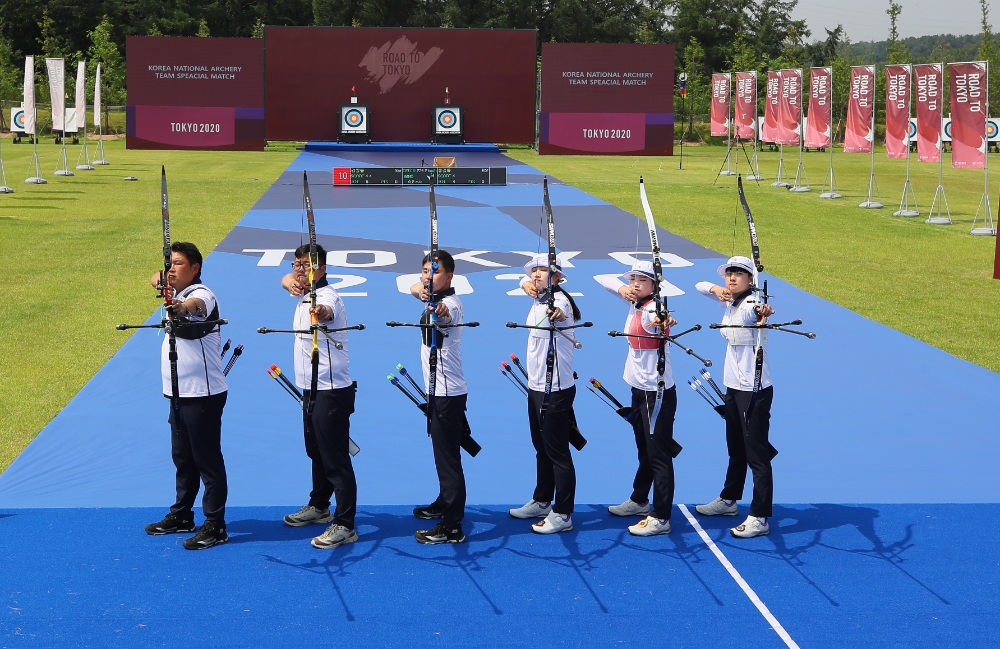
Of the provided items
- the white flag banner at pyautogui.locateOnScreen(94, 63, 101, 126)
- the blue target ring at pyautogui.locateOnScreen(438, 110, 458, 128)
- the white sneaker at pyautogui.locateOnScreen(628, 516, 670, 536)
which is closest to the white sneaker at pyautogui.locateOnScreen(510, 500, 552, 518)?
the white sneaker at pyautogui.locateOnScreen(628, 516, 670, 536)

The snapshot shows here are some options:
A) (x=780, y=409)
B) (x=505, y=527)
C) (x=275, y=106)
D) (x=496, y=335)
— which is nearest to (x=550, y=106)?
(x=275, y=106)

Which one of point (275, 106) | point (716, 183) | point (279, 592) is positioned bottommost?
point (279, 592)

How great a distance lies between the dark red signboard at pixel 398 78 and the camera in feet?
150

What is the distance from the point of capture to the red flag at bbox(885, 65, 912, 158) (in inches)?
1028

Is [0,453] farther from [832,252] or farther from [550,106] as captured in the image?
[550,106]

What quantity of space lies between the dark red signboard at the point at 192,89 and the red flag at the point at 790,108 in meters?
21.5

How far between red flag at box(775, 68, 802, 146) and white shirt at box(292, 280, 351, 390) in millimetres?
28193

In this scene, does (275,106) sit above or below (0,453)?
above

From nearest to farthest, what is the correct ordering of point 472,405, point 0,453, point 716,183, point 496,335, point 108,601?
point 108,601
point 0,453
point 472,405
point 496,335
point 716,183

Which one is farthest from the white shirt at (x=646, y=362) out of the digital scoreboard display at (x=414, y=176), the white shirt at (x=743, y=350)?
the digital scoreboard display at (x=414, y=176)

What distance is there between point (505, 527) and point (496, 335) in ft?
19.8

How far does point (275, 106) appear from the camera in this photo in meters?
46.1

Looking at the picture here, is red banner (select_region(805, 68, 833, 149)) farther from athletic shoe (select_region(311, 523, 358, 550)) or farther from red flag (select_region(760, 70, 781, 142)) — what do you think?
athletic shoe (select_region(311, 523, 358, 550))

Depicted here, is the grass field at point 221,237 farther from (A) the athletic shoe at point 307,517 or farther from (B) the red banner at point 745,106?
(A) the athletic shoe at point 307,517
